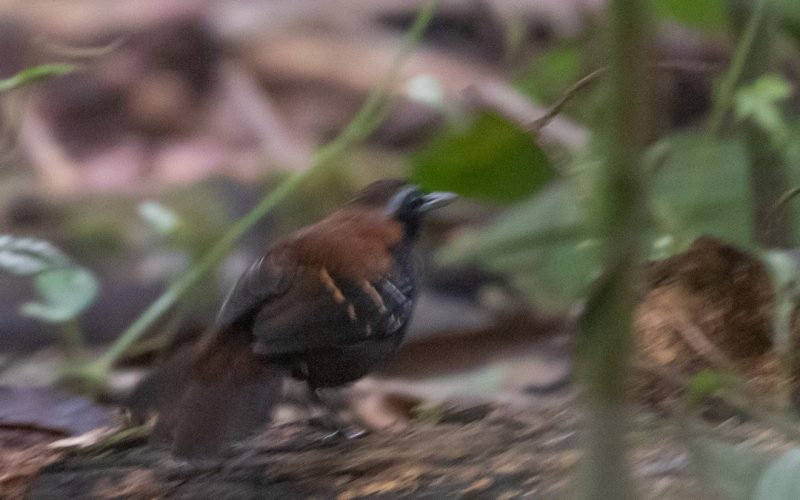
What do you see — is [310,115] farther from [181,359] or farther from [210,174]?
[181,359]

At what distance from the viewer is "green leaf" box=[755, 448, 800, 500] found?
0.93m

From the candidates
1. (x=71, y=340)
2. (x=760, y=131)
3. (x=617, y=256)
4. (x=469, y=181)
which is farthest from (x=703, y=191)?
(x=71, y=340)

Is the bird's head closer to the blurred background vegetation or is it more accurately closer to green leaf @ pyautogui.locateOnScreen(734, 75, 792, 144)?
the blurred background vegetation

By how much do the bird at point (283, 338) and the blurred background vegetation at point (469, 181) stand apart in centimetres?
24

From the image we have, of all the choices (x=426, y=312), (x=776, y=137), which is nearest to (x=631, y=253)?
(x=776, y=137)

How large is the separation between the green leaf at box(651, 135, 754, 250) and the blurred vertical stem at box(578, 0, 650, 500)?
4.03ft

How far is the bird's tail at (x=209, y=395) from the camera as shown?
1.40 metres

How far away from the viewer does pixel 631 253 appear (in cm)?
75

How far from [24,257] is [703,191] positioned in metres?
1.60

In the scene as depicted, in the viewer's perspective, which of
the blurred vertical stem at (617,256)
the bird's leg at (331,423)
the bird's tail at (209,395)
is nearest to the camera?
the blurred vertical stem at (617,256)

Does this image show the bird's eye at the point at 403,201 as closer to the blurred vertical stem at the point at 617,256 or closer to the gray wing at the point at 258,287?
the gray wing at the point at 258,287

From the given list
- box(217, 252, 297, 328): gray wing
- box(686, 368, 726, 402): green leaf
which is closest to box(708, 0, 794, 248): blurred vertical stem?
box(686, 368, 726, 402): green leaf

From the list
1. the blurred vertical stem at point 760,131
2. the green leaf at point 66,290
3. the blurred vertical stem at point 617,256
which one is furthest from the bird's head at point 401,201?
the blurred vertical stem at point 617,256

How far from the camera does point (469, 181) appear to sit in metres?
0.92
